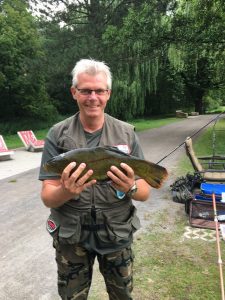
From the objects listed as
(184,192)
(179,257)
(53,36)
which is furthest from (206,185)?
(53,36)

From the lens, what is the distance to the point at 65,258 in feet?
8.17

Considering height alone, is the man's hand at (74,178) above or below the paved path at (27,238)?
above

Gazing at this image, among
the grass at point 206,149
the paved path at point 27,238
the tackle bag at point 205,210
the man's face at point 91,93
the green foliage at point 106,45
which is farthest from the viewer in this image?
the green foliage at point 106,45

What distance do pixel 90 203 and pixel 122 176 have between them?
392mm

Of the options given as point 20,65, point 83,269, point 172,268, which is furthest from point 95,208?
point 20,65

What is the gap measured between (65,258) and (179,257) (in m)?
2.55

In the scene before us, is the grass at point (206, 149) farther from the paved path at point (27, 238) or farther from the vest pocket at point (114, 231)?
the vest pocket at point (114, 231)

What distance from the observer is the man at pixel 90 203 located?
2.29m

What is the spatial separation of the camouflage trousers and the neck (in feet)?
2.57

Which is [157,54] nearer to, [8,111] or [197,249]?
[8,111]

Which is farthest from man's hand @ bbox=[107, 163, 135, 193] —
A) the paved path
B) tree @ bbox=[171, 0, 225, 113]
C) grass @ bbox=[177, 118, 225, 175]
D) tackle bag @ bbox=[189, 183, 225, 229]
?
tree @ bbox=[171, 0, 225, 113]

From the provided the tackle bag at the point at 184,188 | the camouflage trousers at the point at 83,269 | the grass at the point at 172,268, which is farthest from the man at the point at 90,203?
the tackle bag at the point at 184,188

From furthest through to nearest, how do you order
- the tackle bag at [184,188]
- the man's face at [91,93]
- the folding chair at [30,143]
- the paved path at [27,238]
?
the folding chair at [30,143] → the tackle bag at [184,188] → the paved path at [27,238] → the man's face at [91,93]

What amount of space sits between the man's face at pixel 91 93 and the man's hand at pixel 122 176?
43 cm
